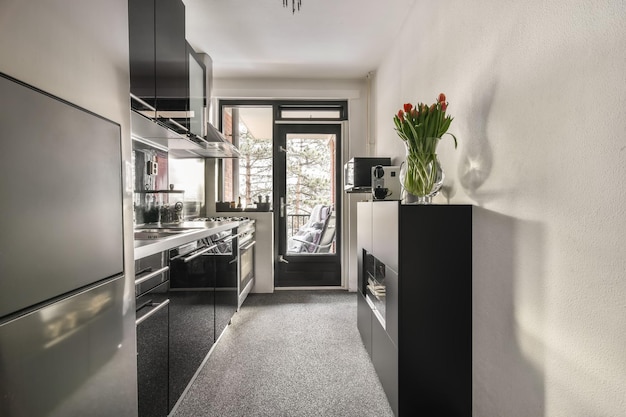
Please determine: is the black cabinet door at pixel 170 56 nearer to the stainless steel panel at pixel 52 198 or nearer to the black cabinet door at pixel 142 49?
the black cabinet door at pixel 142 49

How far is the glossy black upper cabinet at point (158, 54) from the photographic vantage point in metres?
1.54

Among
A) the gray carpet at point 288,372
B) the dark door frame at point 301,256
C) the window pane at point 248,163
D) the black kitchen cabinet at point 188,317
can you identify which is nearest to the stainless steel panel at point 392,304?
the gray carpet at point 288,372

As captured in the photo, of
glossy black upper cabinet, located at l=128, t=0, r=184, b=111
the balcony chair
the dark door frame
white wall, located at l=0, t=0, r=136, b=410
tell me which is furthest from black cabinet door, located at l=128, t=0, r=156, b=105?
the balcony chair

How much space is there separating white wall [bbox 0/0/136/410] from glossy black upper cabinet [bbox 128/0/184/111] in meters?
0.45

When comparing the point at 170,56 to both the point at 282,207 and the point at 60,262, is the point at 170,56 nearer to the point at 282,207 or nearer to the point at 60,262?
the point at 60,262

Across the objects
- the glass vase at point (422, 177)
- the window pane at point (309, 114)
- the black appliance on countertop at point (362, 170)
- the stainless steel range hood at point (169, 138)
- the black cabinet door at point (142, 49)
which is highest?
the window pane at point (309, 114)

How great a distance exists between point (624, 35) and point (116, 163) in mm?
1536

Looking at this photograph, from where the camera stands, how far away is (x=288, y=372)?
204 centimetres

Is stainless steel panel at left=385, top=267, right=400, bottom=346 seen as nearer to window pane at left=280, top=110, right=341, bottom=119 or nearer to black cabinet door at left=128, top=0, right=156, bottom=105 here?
black cabinet door at left=128, top=0, right=156, bottom=105

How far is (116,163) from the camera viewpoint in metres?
1.07

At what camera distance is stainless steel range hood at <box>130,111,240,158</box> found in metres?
1.80

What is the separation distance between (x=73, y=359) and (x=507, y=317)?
5.00ft

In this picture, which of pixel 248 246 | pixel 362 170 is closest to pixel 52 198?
pixel 362 170

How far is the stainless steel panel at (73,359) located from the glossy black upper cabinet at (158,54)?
40.1 inches
